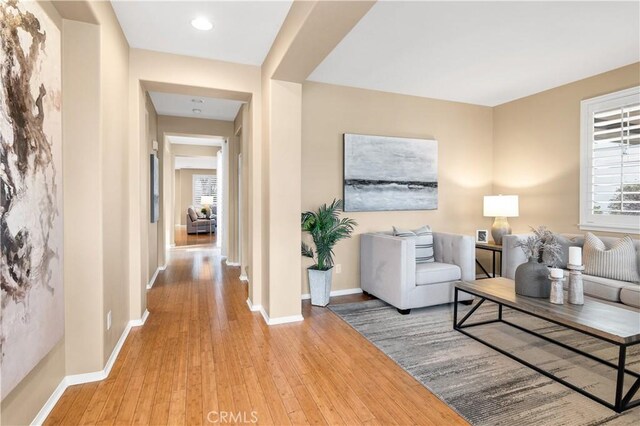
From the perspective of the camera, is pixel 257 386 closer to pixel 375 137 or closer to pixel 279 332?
pixel 279 332

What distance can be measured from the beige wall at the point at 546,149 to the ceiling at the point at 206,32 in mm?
3666

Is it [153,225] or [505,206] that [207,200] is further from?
[505,206]

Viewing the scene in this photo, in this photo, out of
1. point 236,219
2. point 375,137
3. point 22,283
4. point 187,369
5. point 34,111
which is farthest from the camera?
point 236,219

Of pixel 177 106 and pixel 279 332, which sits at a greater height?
pixel 177 106

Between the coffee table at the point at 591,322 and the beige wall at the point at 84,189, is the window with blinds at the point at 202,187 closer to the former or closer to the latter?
the beige wall at the point at 84,189

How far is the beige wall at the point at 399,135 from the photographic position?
4086 mm

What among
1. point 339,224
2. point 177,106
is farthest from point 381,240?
point 177,106

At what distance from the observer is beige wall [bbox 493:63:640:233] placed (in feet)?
13.1

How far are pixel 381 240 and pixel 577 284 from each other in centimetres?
181

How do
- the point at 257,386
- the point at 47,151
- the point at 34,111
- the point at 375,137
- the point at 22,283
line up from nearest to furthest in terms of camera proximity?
1. the point at 22,283
2. the point at 34,111
3. the point at 47,151
4. the point at 257,386
5. the point at 375,137

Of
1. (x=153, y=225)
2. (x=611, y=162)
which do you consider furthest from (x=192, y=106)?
(x=611, y=162)

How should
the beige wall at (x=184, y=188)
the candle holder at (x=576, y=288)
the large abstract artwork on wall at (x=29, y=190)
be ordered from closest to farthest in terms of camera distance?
1. the large abstract artwork on wall at (x=29, y=190)
2. the candle holder at (x=576, y=288)
3. the beige wall at (x=184, y=188)

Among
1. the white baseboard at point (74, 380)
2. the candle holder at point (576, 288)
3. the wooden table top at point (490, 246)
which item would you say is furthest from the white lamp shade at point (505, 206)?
the white baseboard at point (74, 380)

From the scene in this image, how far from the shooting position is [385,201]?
14.4 ft
